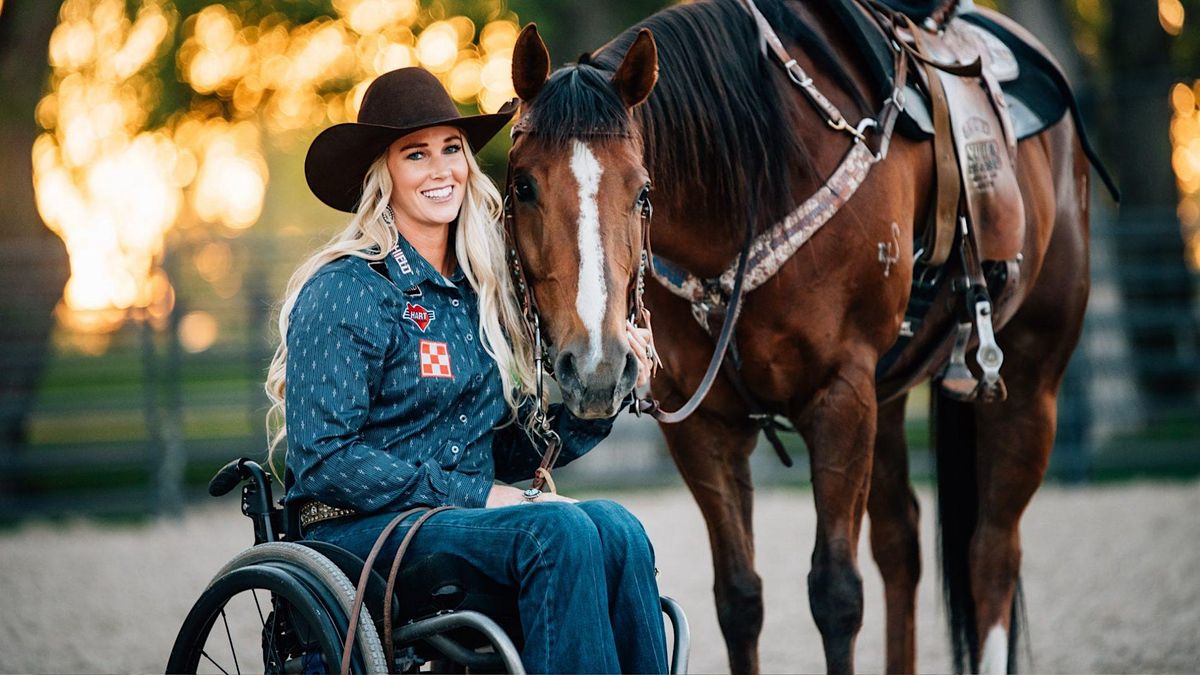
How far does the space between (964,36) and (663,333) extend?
55.2 inches

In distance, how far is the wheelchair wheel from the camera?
1.84 m

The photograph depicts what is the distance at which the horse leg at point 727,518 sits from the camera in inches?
113

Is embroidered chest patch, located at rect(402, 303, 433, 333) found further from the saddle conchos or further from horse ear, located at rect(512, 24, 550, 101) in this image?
the saddle conchos

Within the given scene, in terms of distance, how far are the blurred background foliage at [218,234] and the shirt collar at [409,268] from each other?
14.5ft

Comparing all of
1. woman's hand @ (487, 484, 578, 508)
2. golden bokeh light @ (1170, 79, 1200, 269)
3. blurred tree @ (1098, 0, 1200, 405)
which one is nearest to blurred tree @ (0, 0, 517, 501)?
blurred tree @ (1098, 0, 1200, 405)

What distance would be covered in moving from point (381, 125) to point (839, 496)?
1.27 meters

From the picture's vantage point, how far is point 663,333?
2822 mm

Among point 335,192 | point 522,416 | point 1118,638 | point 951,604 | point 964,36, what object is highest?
point 964,36

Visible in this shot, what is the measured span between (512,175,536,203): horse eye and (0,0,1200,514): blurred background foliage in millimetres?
4587

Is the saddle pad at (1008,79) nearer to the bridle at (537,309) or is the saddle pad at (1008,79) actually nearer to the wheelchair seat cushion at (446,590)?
the bridle at (537,309)

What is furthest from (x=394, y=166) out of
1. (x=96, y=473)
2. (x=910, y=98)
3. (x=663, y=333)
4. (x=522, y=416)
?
(x=96, y=473)

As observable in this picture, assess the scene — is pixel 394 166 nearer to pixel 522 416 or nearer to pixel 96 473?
pixel 522 416

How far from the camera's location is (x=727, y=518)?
2863 mm

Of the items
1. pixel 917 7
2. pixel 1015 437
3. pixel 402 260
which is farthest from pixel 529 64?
pixel 1015 437
